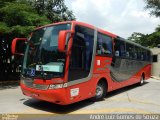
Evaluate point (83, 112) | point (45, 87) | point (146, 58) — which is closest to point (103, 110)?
point (83, 112)

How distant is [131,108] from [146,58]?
8.46 metres

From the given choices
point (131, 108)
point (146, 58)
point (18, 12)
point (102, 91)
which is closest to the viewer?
point (131, 108)

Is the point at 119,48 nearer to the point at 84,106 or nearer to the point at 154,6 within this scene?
the point at 84,106

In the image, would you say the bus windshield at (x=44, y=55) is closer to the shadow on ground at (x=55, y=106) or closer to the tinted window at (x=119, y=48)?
the shadow on ground at (x=55, y=106)

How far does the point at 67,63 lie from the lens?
800 cm

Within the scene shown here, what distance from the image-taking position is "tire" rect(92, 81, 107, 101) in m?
10.2

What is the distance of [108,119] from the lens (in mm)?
7832

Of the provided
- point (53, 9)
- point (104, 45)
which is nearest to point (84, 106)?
point (104, 45)

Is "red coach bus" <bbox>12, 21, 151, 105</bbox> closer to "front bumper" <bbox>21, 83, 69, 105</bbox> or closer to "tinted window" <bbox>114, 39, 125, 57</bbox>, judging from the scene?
"front bumper" <bbox>21, 83, 69, 105</bbox>

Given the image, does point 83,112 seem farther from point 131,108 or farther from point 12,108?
point 12,108

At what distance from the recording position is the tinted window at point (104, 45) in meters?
10.1

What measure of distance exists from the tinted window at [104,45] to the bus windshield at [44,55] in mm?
2061

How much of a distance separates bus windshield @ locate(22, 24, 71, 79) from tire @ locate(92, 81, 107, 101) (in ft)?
9.01

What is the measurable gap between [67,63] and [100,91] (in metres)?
3.07
